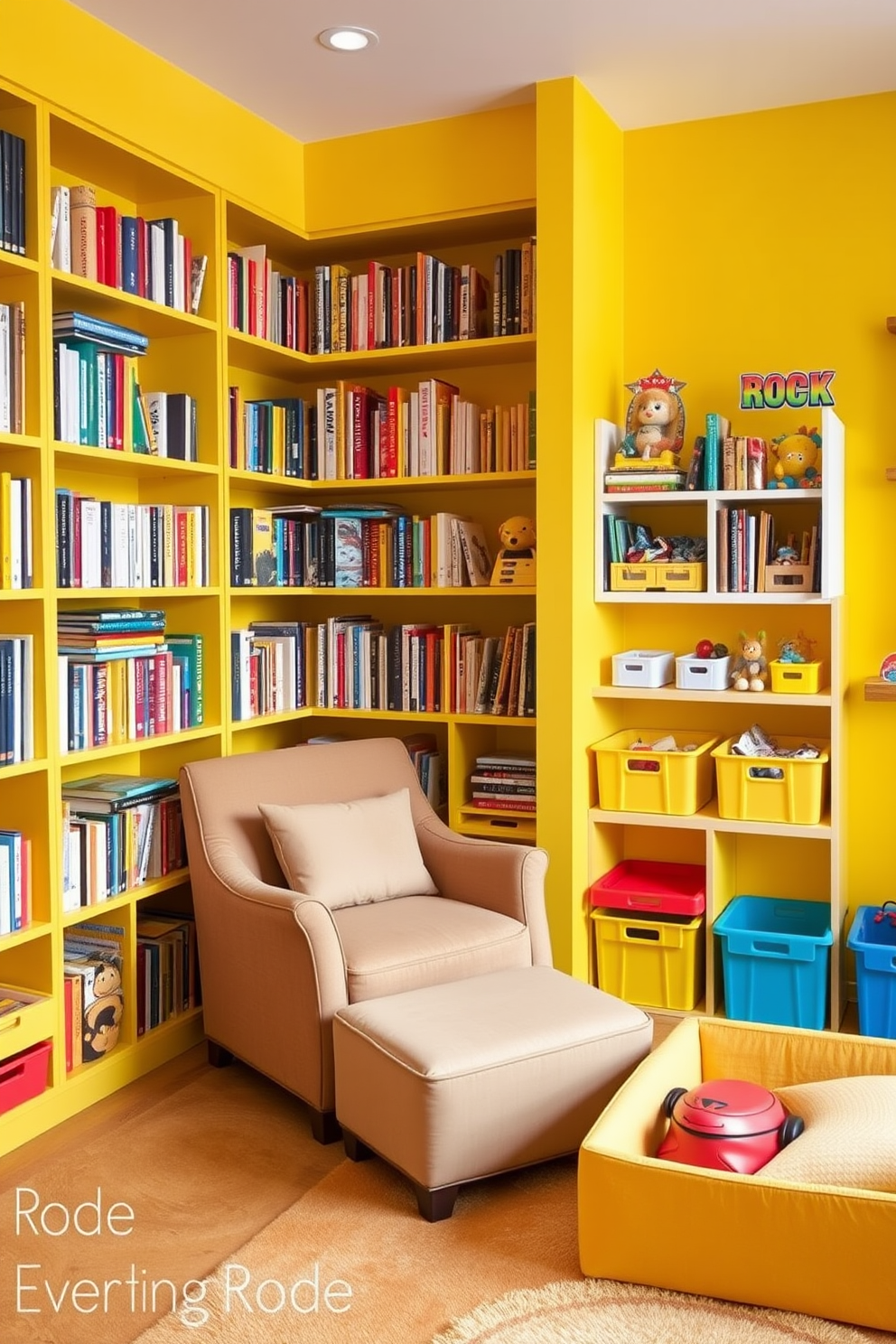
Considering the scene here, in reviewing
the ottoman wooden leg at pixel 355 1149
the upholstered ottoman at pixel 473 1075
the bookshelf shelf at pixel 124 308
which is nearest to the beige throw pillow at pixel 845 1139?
the upholstered ottoman at pixel 473 1075

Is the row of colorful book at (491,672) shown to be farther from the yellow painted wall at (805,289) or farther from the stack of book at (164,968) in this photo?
the stack of book at (164,968)

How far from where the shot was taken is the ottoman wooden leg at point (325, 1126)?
9.30 ft

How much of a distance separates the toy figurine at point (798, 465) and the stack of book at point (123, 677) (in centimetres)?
170

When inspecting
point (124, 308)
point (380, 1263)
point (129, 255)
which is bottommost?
point (380, 1263)

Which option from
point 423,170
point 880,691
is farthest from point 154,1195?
point 423,170

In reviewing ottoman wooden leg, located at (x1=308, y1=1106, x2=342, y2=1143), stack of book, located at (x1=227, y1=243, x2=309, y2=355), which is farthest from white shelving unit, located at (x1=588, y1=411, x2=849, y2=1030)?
ottoman wooden leg, located at (x1=308, y1=1106, x2=342, y2=1143)

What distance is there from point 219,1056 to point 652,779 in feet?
4.68

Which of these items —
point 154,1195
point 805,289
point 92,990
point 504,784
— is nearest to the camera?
point 154,1195

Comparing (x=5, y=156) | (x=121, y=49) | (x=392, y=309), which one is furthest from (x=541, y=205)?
(x=5, y=156)

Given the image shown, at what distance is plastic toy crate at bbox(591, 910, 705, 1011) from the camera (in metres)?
3.56

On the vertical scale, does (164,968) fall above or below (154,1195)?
above

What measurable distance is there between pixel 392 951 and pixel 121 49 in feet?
7.72

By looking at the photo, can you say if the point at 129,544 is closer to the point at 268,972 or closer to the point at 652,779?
the point at 268,972

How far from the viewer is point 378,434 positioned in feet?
12.8
